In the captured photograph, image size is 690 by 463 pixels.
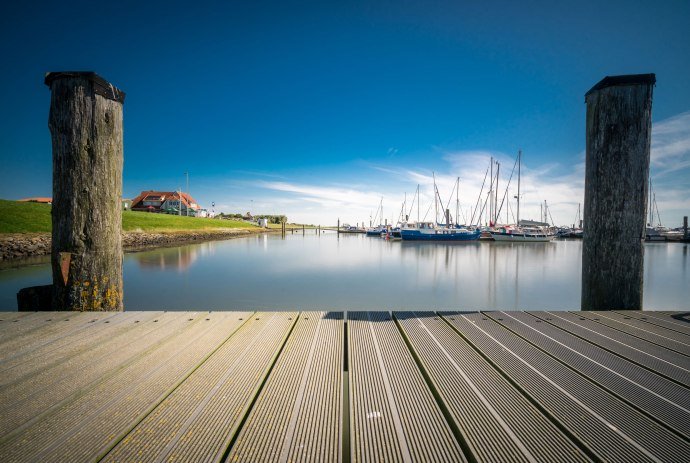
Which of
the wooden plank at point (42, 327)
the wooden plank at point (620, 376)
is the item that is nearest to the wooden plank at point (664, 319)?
the wooden plank at point (620, 376)

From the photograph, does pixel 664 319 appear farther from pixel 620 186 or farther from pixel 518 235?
pixel 518 235

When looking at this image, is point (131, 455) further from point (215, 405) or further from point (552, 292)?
point (552, 292)

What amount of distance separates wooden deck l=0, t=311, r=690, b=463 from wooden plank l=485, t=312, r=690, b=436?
1cm

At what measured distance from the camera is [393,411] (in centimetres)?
145

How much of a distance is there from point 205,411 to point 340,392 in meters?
0.68

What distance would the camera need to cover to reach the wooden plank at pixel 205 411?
117cm

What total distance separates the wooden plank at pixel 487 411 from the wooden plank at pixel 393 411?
0.26ft

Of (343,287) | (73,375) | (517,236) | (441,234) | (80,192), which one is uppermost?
(80,192)

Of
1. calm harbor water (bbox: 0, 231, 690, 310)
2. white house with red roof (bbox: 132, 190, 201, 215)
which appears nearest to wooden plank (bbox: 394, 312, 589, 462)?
calm harbor water (bbox: 0, 231, 690, 310)

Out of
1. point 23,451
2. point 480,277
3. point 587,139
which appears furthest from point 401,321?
point 480,277

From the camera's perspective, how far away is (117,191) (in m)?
3.27

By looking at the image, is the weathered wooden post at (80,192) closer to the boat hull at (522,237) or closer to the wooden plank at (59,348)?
the wooden plank at (59,348)

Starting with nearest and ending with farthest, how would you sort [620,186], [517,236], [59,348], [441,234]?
[59,348], [620,186], [517,236], [441,234]

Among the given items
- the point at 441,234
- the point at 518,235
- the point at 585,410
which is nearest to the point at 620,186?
the point at 585,410
